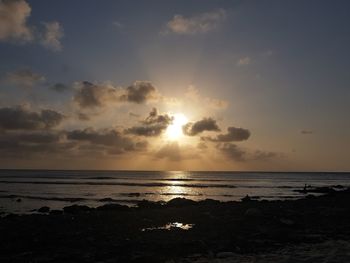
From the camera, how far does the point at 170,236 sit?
22.8m

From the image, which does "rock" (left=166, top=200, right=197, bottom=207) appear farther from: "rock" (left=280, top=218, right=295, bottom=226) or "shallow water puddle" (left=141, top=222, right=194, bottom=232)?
"rock" (left=280, top=218, right=295, bottom=226)

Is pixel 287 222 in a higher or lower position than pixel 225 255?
higher

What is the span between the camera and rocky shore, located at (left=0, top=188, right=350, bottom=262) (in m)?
18.6

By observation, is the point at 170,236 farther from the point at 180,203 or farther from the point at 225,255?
the point at 180,203

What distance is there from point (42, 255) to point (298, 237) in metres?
13.4

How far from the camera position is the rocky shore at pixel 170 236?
1862 cm

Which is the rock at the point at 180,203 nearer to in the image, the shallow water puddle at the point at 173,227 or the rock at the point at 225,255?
the shallow water puddle at the point at 173,227

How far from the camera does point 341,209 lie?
1433 inches

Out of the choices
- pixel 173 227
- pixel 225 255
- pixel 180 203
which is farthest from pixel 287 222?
pixel 180 203

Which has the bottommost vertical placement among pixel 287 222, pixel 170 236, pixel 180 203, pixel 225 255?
pixel 225 255

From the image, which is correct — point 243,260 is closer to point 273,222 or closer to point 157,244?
point 157,244

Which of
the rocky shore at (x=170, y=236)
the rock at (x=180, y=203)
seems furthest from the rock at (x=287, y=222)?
the rock at (x=180, y=203)

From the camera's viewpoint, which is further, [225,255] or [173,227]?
[173,227]

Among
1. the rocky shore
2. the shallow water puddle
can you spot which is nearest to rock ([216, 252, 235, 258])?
the rocky shore
